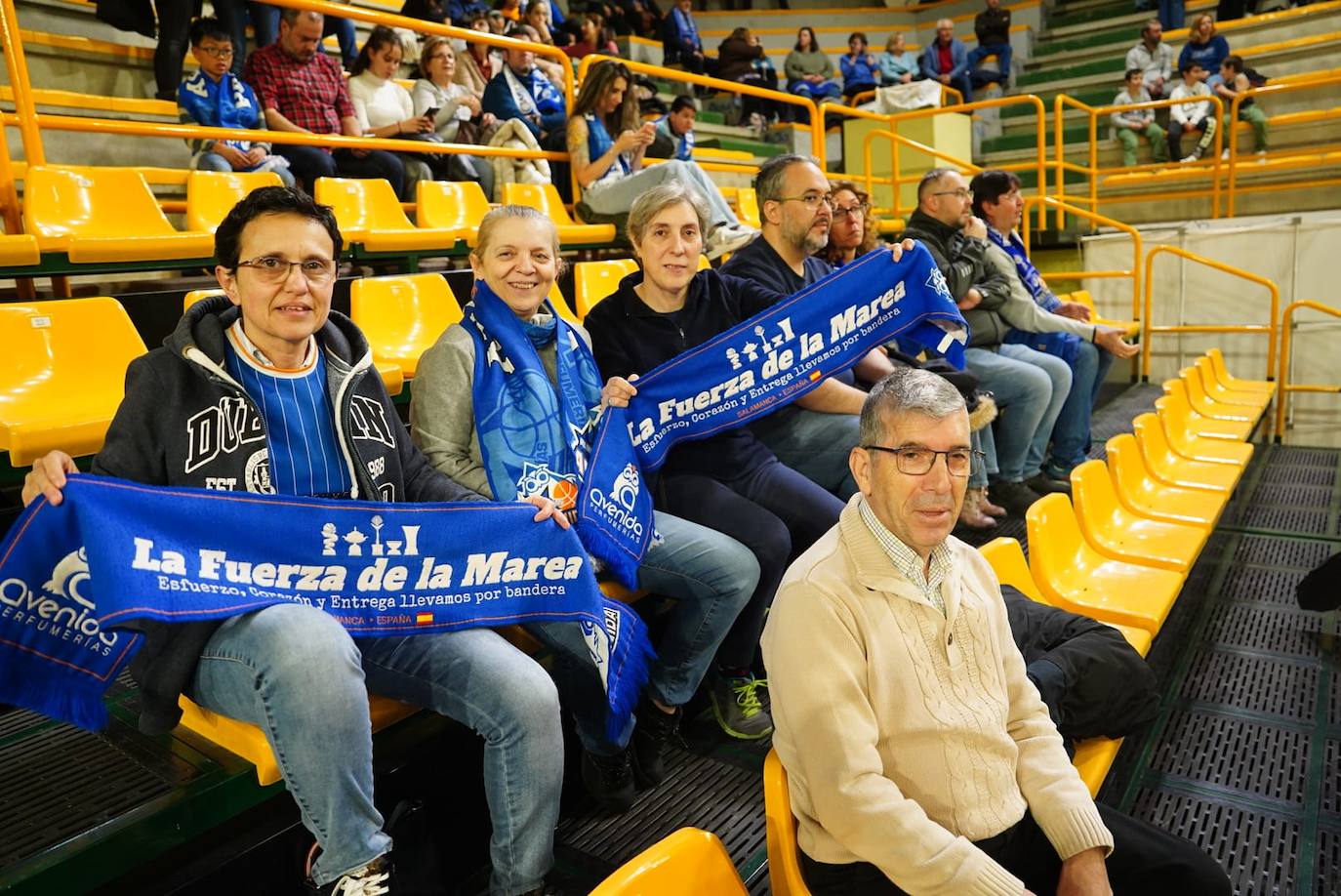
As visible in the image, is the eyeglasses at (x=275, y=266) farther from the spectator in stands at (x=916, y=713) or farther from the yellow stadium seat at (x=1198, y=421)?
the yellow stadium seat at (x=1198, y=421)

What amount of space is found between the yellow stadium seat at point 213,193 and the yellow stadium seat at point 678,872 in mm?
3098

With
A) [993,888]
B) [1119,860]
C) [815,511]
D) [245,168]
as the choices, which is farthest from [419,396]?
[245,168]

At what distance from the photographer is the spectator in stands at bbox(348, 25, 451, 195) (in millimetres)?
4836

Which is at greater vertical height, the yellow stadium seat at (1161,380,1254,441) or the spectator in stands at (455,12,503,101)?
the spectator in stands at (455,12,503,101)

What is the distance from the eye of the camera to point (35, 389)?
2.26m

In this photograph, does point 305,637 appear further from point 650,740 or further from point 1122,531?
point 1122,531

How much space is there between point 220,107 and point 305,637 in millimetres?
3659

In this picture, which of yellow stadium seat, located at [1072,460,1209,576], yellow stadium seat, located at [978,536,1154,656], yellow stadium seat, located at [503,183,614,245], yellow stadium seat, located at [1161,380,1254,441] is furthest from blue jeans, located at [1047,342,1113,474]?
yellow stadium seat, located at [503,183,614,245]

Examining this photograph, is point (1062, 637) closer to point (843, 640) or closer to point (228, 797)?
point (843, 640)

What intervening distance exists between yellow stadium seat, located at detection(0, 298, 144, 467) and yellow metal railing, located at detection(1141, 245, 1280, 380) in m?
6.76

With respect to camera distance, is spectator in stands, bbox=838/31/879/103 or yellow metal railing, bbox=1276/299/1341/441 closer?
yellow metal railing, bbox=1276/299/1341/441

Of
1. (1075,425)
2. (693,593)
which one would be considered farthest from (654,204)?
(1075,425)

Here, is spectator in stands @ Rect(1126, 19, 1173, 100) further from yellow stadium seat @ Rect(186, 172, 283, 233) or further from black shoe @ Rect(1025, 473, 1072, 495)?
yellow stadium seat @ Rect(186, 172, 283, 233)

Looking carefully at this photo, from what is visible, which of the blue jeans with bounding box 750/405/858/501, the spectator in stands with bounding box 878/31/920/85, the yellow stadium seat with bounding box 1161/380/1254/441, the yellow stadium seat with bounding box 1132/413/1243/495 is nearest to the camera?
the blue jeans with bounding box 750/405/858/501
